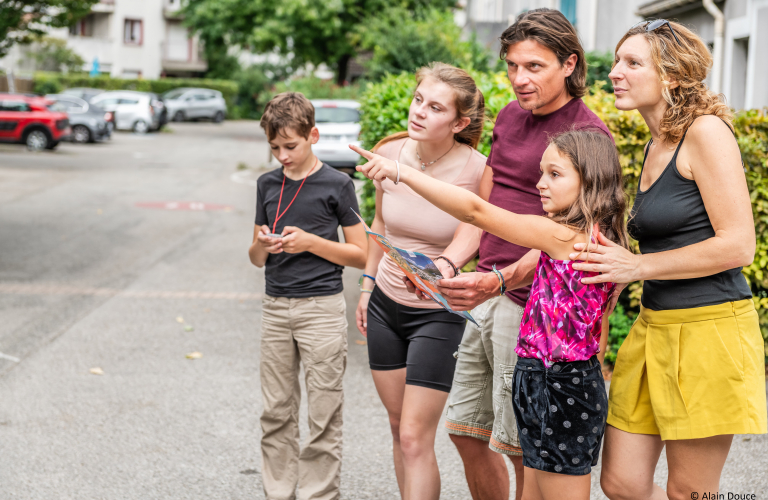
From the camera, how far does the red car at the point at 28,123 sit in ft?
79.6

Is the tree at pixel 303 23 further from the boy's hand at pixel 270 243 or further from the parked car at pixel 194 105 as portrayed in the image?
the boy's hand at pixel 270 243

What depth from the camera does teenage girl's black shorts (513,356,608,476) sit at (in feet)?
8.16

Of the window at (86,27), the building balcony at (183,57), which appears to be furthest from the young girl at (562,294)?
the building balcony at (183,57)

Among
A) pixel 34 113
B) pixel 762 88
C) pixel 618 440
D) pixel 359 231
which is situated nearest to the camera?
pixel 618 440

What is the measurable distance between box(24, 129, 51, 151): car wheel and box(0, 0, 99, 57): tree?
10.5 feet

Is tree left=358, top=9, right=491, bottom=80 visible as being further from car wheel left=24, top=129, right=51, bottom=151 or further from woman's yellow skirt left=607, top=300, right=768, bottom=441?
car wheel left=24, top=129, right=51, bottom=151

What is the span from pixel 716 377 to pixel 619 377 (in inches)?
13.1

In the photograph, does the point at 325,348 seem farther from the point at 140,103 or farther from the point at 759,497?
the point at 140,103

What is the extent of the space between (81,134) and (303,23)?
9015mm

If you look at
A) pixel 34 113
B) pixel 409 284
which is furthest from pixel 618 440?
pixel 34 113

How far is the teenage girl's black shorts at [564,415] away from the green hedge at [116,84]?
151ft

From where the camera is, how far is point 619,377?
269 centimetres

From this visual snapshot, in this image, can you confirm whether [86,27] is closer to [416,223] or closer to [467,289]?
[416,223]

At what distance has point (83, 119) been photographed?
92.4 ft
